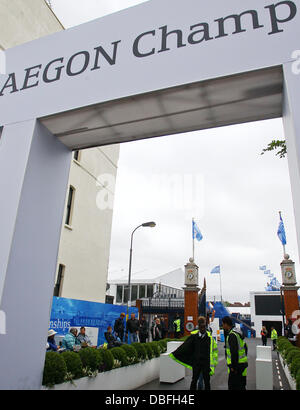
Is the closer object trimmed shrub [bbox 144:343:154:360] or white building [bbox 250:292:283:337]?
trimmed shrub [bbox 144:343:154:360]

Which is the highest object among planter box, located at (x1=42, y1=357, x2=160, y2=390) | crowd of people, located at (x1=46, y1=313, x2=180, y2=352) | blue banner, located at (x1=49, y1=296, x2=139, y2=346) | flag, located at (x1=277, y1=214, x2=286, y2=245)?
flag, located at (x1=277, y1=214, x2=286, y2=245)

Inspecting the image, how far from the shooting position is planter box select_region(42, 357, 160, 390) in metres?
6.34

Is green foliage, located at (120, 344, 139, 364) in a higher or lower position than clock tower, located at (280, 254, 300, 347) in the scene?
lower

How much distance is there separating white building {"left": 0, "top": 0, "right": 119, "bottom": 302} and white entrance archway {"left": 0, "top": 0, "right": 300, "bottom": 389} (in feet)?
31.8

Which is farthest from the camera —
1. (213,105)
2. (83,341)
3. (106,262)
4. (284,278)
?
(284,278)

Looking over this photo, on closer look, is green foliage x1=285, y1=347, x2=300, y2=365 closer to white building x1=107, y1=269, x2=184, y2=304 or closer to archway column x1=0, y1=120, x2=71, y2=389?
archway column x1=0, y1=120, x2=71, y2=389

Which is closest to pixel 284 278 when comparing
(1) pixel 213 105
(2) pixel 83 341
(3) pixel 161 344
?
(3) pixel 161 344

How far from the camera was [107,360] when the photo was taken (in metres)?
7.35

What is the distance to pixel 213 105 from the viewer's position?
5.07 m

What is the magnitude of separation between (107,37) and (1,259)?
3991 millimetres

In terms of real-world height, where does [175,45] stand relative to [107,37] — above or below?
below

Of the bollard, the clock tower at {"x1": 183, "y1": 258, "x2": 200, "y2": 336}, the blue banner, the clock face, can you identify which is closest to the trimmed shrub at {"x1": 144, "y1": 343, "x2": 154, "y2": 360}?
the bollard

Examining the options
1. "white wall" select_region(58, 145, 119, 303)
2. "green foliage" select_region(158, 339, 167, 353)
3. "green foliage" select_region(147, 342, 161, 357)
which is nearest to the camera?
"green foliage" select_region(147, 342, 161, 357)

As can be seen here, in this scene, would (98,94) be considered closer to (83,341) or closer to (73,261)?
(83,341)
